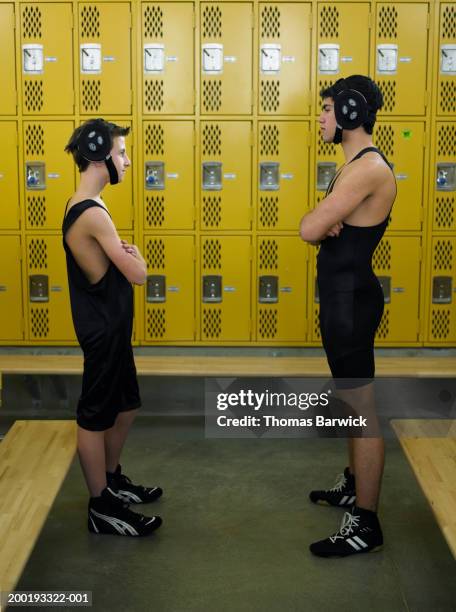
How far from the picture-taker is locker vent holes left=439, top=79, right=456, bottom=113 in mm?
4836

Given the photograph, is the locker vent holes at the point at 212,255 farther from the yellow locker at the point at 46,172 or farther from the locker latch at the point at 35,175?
the locker latch at the point at 35,175

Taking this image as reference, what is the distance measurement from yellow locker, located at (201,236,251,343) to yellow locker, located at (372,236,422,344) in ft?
2.88

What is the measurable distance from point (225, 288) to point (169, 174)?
0.84m

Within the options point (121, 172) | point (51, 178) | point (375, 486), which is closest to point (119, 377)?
point (121, 172)

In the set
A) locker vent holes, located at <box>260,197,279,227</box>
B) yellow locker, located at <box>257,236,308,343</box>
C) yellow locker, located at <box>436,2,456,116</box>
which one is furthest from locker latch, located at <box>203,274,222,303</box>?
yellow locker, located at <box>436,2,456,116</box>

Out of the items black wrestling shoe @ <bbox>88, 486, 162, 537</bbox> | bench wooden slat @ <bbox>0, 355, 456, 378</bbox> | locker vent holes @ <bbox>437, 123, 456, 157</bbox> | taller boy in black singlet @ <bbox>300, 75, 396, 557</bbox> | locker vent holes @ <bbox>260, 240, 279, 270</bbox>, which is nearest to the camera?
taller boy in black singlet @ <bbox>300, 75, 396, 557</bbox>

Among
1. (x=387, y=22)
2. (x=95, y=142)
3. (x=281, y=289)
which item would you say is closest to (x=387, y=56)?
(x=387, y=22)

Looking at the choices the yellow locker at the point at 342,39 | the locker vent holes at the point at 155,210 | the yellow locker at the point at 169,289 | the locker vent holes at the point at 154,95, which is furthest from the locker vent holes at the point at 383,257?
the locker vent holes at the point at 154,95

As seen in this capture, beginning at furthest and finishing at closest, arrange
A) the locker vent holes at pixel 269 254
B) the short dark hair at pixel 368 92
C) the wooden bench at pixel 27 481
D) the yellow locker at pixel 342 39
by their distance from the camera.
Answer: the locker vent holes at pixel 269 254 → the yellow locker at pixel 342 39 → the short dark hair at pixel 368 92 → the wooden bench at pixel 27 481

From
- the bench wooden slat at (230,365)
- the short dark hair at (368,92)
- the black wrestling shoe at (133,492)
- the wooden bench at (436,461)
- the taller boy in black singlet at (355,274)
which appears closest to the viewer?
the wooden bench at (436,461)

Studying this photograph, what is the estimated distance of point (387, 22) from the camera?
479 centimetres

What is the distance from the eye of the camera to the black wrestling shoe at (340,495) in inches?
140

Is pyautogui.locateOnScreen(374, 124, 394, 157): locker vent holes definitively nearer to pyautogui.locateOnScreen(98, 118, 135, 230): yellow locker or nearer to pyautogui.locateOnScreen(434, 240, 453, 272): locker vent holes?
pyautogui.locateOnScreen(434, 240, 453, 272): locker vent holes

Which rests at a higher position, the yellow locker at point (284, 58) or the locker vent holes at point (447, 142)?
the yellow locker at point (284, 58)
